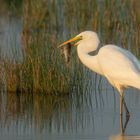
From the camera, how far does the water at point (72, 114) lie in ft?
34.8

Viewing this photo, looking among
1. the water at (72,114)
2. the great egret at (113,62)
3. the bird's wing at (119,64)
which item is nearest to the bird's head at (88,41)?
the great egret at (113,62)

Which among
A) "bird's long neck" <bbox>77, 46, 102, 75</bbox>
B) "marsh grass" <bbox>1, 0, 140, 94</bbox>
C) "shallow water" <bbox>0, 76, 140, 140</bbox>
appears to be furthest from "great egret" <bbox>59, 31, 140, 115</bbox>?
"marsh grass" <bbox>1, 0, 140, 94</bbox>

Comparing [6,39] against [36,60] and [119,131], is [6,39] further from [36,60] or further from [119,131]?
[119,131]

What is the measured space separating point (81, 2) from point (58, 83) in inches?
299

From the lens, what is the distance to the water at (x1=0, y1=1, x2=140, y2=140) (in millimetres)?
10594

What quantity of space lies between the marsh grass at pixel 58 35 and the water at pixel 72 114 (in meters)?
0.20

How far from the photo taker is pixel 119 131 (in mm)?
10883

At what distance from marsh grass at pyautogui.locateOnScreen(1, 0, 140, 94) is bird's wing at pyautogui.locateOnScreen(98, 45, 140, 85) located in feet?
3.36

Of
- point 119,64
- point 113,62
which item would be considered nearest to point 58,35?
point 113,62

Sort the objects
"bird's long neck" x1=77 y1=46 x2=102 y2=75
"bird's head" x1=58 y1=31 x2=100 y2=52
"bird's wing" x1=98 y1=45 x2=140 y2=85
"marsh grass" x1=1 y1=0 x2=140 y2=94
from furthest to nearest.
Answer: "marsh grass" x1=1 y1=0 x2=140 y2=94
"bird's long neck" x1=77 y1=46 x2=102 y2=75
"bird's head" x1=58 y1=31 x2=100 y2=52
"bird's wing" x1=98 y1=45 x2=140 y2=85

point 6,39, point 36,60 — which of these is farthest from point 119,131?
point 6,39

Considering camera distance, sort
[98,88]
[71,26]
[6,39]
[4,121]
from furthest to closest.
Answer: [71,26]
[6,39]
[98,88]
[4,121]

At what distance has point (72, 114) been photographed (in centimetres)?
1199

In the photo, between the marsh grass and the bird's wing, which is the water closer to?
the marsh grass
